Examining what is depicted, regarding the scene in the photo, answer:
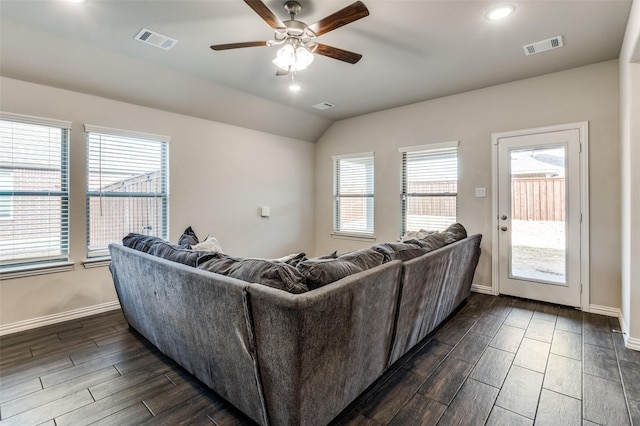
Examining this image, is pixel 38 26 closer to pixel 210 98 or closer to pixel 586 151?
pixel 210 98

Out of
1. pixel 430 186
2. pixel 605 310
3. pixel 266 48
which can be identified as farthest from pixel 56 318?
pixel 605 310

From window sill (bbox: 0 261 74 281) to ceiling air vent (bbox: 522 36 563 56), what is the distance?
A: 5211mm

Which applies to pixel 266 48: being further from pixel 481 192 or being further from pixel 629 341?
pixel 629 341

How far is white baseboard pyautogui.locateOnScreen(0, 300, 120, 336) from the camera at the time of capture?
113 inches

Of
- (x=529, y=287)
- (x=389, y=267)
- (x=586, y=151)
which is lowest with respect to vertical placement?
(x=529, y=287)

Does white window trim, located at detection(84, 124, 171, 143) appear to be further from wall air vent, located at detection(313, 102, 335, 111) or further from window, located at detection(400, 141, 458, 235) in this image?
window, located at detection(400, 141, 458, 235)

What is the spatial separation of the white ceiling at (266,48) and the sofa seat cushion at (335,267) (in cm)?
190

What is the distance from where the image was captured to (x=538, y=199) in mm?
3623

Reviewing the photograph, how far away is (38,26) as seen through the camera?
8.42 feet

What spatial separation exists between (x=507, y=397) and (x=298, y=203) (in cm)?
437

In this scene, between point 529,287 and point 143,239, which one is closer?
point 143,239

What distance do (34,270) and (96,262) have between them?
51 cm

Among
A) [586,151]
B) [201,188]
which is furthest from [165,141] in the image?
[586,151]

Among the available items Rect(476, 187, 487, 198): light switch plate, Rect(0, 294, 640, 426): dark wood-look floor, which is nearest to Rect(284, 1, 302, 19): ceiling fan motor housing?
Rect(0, 294, 640, 426): dark wood-look floor
